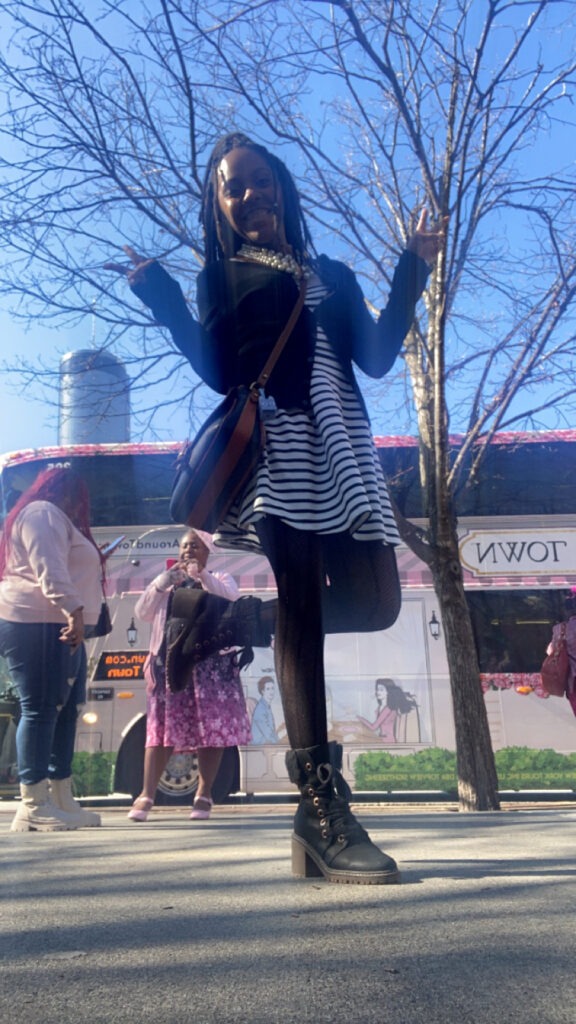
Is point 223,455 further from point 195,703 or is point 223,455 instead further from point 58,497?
point 195,703

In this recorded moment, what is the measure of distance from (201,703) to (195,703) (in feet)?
0.21

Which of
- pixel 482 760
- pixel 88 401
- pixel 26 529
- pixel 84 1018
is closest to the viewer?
pixel 84 1018

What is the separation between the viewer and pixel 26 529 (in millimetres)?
3094

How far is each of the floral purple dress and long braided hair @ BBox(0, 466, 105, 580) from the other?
3.30 feet

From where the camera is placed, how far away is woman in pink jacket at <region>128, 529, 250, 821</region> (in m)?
4.30

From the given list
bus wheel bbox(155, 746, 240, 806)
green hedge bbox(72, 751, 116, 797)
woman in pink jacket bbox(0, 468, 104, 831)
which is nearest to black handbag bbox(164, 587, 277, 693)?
woman in pink jacket bbox(0, 468, 104, 831)

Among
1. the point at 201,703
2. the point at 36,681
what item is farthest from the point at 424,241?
the point at 201,703

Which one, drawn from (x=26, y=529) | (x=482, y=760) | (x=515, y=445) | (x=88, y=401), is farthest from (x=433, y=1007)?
(x=515, y=445)

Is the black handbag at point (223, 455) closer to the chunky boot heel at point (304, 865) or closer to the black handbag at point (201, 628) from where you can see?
the chunky boot heel at point (304, 865)

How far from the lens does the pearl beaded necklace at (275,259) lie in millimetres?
1910

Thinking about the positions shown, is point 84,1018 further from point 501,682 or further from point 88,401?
point 501,682

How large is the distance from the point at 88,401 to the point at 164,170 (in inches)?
67.2

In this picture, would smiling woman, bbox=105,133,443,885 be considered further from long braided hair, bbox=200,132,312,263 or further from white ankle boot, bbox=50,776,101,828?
white ankle boot, bbox=50,776,101,828

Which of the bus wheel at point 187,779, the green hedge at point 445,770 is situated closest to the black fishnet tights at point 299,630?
the bus wheel at point 187,779
